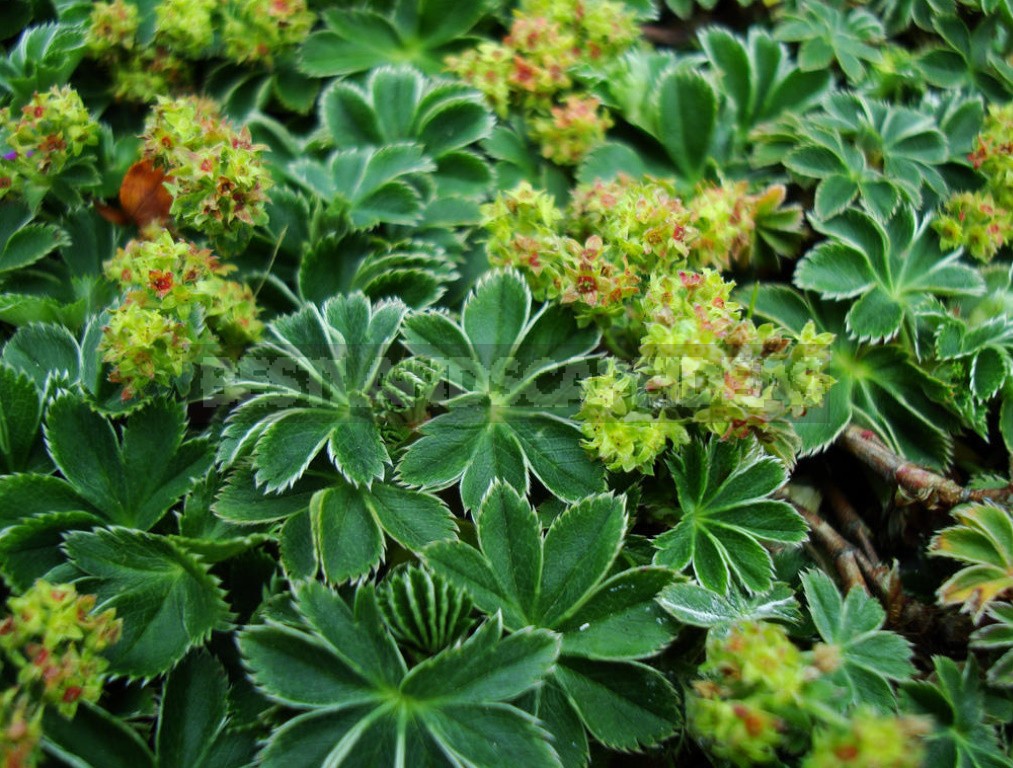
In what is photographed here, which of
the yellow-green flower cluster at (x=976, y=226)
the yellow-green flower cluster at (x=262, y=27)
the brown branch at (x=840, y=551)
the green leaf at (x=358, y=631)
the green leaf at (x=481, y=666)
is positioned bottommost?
the brown branch at (x=840, y=551)

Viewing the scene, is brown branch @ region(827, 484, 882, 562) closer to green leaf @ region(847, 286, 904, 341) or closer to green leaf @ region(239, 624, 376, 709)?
green leaf @ region(847, 286, 904, 341)

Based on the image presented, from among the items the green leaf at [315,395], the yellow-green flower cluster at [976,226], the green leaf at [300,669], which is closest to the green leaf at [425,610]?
the green leaf at [300,669]

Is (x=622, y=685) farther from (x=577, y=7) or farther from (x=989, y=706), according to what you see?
(x=577, y=7)

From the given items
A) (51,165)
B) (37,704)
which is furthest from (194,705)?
(51,165)

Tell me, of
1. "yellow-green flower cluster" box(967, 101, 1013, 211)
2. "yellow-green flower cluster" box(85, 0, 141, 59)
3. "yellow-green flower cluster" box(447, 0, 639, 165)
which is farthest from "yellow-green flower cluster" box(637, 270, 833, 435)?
"yellow-green flower cluster" box(85, 0, 141, 59)

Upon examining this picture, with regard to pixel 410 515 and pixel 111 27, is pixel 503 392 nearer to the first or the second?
pixel 410 515

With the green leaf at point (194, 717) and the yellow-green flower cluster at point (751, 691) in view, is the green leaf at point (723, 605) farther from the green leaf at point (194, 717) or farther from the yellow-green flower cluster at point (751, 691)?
the green leaf at point (194, 717)
